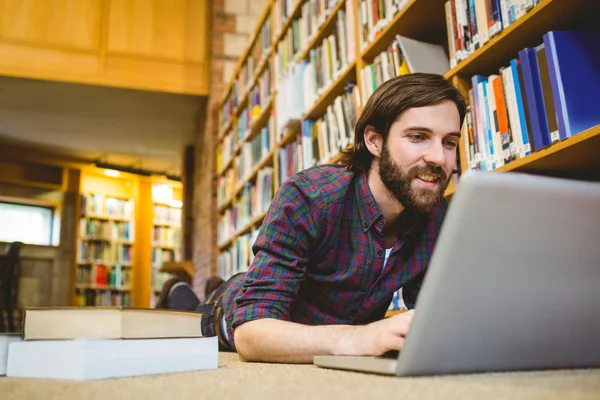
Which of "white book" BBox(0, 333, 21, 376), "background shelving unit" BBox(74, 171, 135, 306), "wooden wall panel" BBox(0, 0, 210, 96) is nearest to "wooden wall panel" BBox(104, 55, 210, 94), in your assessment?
"wooden wall panel" BBox(0, 0, 210, 96)

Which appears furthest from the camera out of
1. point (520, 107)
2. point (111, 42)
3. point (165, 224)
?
point (165, 224)

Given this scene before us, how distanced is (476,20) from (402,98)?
398mm

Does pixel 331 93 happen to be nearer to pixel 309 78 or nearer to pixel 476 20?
pixel 309 78

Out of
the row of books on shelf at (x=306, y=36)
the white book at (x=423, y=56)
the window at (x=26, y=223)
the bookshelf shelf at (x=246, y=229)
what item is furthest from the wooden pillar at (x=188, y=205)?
the white book at (x=423, y=56)

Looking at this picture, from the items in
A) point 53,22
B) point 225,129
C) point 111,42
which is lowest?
point 225,129

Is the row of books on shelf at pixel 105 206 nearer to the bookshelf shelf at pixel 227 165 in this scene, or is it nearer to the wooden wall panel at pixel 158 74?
the wooden wall panel at pixel 158 74

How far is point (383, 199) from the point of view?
1.29 m

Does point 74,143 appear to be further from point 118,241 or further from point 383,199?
point 383,199

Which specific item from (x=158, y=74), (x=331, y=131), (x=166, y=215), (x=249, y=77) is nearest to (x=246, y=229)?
(x=249, y=77)

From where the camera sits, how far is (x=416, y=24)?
1753 mm

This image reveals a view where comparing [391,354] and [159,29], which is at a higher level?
[159,29]

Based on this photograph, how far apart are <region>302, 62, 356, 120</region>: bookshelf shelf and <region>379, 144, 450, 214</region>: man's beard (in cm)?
94

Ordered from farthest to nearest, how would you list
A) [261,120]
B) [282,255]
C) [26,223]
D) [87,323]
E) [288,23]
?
[26,223] → [261,120] → [288,23] → [282,255] → [87,323]

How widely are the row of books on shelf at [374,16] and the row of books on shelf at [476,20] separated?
0.71 ft
